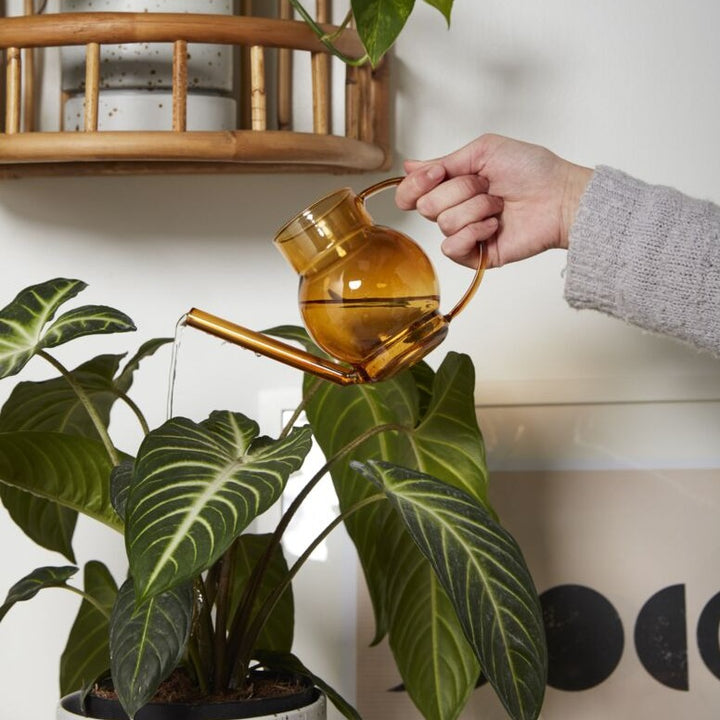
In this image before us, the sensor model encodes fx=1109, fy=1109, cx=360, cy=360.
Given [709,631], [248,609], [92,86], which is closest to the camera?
[248,609]

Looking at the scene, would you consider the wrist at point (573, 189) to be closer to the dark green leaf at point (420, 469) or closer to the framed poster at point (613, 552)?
the dark green leaf at point (420, 469)

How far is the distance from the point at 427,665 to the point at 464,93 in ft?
2.10

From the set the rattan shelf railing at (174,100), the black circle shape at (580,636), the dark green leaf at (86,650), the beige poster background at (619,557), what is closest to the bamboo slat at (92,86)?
the rattan shelf railing at (174,100)

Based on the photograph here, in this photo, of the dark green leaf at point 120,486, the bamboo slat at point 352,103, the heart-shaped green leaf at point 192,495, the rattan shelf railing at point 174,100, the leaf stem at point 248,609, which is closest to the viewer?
the heart-shaped green leaf at point 192,495

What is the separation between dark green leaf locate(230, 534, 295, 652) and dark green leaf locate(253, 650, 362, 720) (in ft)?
0.25

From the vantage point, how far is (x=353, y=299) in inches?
30.7

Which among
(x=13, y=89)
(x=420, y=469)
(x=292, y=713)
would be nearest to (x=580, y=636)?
(x=420, y=469)

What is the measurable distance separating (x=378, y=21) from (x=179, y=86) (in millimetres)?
191

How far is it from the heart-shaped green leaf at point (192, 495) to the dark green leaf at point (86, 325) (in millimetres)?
92

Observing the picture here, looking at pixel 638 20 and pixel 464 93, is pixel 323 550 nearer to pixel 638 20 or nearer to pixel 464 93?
pixel 464 93

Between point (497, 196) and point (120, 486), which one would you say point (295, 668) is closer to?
point (120, 486)

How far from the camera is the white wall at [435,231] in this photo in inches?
48.2

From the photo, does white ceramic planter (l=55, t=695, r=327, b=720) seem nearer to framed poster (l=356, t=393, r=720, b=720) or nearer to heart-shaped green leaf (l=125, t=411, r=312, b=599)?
heart-shaped green leaf (l=125, t=411, r=312, b=599)

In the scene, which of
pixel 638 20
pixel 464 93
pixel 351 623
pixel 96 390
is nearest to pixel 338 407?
pixel 96 390
